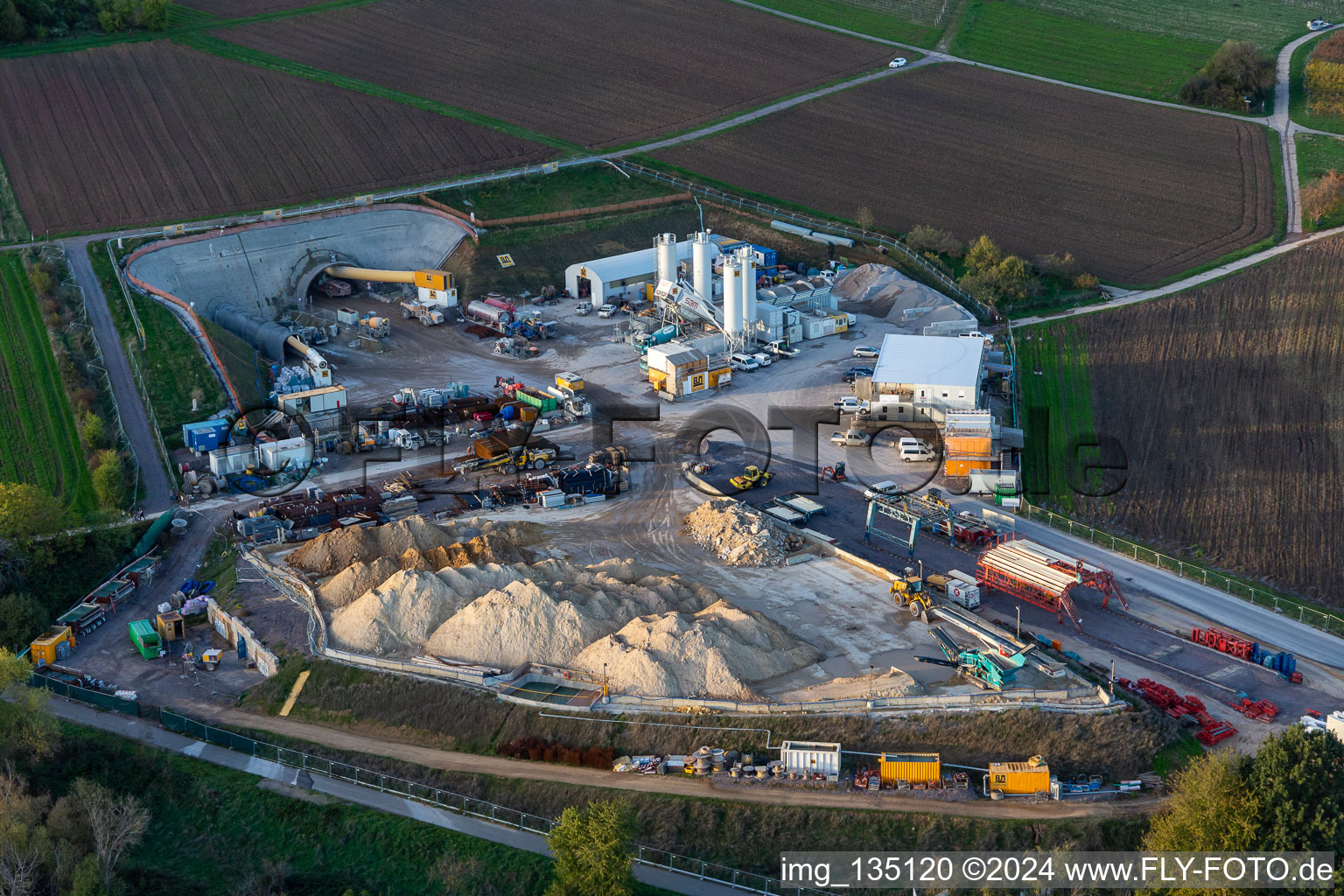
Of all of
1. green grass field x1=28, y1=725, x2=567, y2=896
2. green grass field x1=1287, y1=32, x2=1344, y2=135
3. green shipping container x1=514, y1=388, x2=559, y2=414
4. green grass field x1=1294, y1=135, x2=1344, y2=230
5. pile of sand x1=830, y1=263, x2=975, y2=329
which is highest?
green grass field x1=1287, y1=32, x2=1344, y2=135

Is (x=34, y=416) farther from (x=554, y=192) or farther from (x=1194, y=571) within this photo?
(x=1194, y=571)

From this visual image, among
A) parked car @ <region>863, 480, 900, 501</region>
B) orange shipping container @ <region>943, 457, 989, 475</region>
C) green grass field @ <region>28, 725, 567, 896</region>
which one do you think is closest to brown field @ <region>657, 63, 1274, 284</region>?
orange shipping container @ <region>943, 457, 989, 475</region>

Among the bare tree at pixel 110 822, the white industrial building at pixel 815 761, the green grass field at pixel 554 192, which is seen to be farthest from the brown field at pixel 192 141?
the white industrial building at pixel 815 761

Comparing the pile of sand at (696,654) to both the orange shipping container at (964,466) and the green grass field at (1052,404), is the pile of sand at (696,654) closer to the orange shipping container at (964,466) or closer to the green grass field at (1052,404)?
the orange shipping container at (964,466)

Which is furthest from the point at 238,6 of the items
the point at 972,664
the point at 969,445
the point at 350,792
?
the point at 972,664

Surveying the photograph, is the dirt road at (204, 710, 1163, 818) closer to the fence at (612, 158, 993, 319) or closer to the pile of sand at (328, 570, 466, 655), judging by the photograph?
the pile of sand at (328, 570, 466, 655)

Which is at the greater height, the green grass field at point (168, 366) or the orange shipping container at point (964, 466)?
the green grass field at point (168, 366)

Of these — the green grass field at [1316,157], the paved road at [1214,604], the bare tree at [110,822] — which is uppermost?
the green grass field at [1316,157]

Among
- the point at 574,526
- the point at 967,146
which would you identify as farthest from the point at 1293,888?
the point at 967,146
